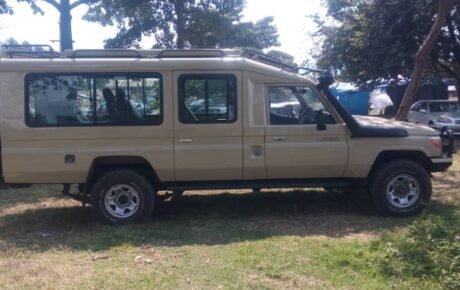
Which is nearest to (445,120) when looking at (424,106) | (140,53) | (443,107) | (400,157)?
(443,107)

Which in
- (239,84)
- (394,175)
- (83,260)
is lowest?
(83,260)

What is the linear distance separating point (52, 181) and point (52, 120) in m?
0.79

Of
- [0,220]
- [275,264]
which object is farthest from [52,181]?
[275,264]

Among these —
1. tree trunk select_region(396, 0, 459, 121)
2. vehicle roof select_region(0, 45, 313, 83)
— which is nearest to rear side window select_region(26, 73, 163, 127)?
vehicle roof select_region(0, 45, 313, 83)

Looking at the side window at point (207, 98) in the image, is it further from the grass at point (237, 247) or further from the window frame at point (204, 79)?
the grass at point (237, 247)

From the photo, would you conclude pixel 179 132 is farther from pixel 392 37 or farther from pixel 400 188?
pixel 392 37

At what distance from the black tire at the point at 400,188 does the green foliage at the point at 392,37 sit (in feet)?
45.2

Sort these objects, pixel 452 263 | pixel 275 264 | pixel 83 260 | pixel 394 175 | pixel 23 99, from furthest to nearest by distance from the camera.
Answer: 1. pixel 394 175
2. pixel 23 99
3. pixel 83 260
4. pixel 275 264
5. pixel 452 263

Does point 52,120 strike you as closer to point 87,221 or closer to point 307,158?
point 87,221

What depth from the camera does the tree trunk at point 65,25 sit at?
53.9ft

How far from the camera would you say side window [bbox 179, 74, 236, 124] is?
6.87 m

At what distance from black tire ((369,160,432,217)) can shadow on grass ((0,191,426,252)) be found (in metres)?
0.21

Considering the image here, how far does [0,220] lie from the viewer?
748 cm

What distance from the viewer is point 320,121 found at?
23.0ft
